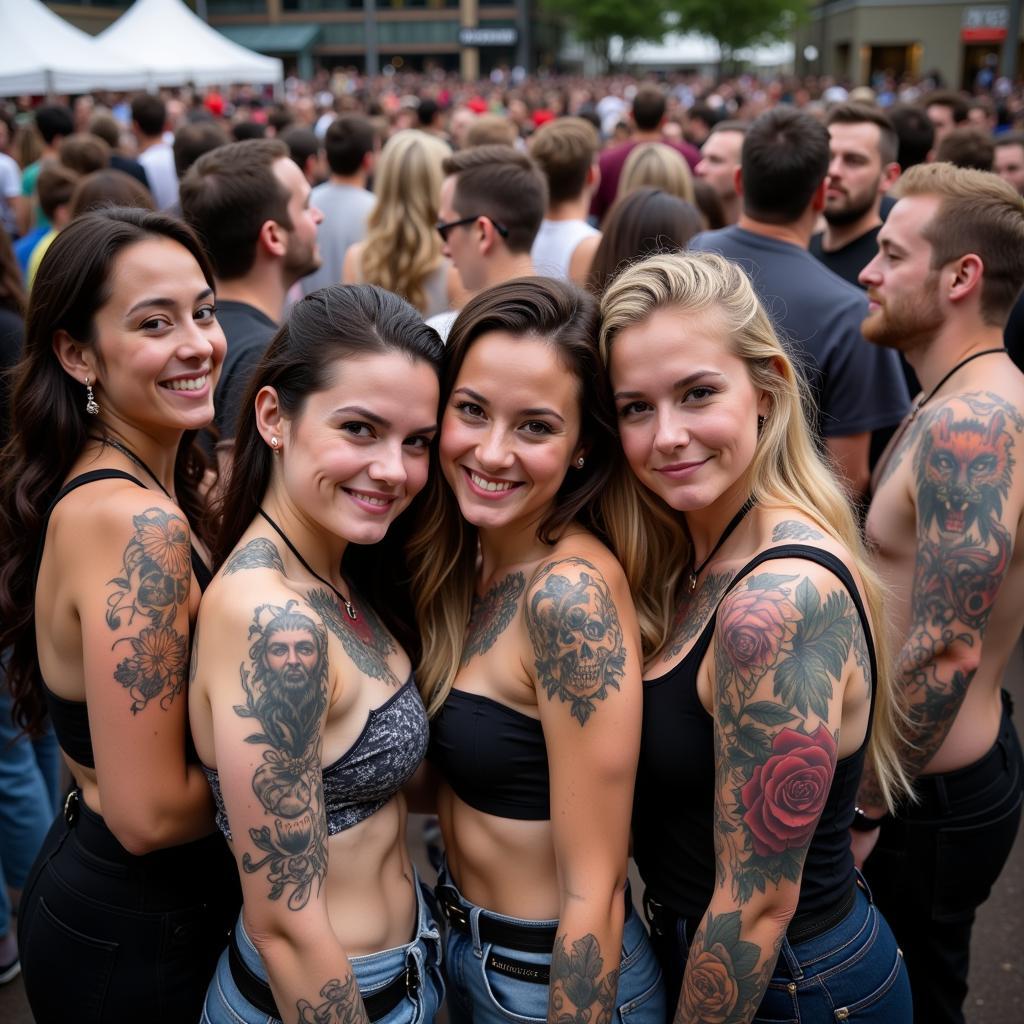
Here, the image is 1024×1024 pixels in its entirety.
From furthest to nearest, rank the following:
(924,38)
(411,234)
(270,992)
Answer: (924,38), (411,234), (270,992)

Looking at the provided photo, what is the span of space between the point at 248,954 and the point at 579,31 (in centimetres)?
6258

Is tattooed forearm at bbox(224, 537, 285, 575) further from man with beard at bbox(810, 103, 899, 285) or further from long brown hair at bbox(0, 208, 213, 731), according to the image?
man with beard at bbox(810, 103, 899, 285)

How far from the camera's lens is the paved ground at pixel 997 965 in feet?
11.5

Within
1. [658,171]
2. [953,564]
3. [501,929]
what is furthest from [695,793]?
[658,171]

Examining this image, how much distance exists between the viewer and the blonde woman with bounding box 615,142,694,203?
6.10 metres

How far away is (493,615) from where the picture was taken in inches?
92.4

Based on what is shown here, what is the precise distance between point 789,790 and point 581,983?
578 millimetres

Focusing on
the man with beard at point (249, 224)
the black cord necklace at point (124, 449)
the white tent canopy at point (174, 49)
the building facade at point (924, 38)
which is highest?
the building facade at point (924, 38)

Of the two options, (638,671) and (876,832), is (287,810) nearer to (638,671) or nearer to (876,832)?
(638,671)

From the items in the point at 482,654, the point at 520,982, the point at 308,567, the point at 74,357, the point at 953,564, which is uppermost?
the point at 74,357

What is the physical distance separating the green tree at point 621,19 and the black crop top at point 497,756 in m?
59.4

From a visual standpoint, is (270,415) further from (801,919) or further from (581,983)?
(801,919)

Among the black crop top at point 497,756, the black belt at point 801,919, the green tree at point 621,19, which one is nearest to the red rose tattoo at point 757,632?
the black crop top at point 497,756

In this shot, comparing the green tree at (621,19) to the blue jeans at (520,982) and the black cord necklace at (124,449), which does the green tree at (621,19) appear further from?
the blue jeans at (520,982)
